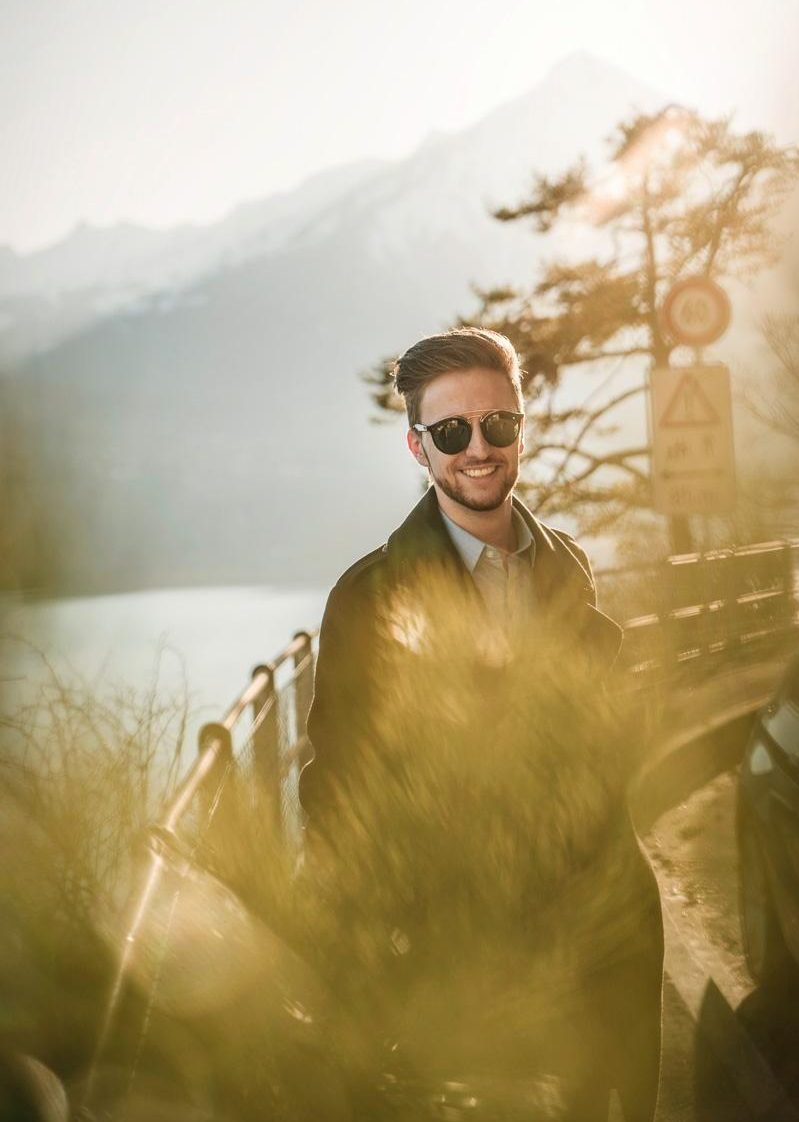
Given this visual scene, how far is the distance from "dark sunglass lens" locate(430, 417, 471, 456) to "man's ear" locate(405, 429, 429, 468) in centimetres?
9

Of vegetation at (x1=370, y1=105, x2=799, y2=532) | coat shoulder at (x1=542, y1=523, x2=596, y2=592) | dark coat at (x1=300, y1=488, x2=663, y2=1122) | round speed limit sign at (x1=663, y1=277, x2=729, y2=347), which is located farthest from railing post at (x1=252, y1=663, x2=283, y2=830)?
vegetation at (x1=370, y1=105, x2=799, y2=532)

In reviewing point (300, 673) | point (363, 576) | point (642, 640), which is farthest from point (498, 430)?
point (642, 640)

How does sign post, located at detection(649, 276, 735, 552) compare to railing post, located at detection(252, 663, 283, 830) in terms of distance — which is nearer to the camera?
railing post, located at detection(252, 663, 283, 830)

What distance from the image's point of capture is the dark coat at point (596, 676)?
A: 1.72m

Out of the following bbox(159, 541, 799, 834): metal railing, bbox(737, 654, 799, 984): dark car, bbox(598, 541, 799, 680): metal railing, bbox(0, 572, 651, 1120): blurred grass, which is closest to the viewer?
bbox(0, 572, 651, 1120): blurred grass

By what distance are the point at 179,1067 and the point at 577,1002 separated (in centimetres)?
59

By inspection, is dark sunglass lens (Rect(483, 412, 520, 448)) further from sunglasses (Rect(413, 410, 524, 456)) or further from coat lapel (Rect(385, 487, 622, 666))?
coat lapel (Rect(385, 487, 622, 666))

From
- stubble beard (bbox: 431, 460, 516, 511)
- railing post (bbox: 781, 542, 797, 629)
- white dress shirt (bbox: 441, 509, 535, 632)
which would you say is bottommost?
railing post (bbox: 781, 542, 797, 629)

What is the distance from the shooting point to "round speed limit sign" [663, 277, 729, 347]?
9586 mm

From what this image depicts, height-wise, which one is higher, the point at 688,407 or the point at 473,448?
the point at 688,407

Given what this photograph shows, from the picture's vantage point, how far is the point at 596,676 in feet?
5.86

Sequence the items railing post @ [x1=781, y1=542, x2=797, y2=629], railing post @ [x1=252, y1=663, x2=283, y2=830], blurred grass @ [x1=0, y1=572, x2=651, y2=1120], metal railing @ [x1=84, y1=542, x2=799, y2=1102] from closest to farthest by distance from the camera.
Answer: blurred grass @ [x1=0, y1=572, x2=651, y2=1120] < metal railing @ [x1=84, y1=542, x2=799, y2=1102] < railing post @ [x1=252, y1=663, x2=283, y2=830] < railing post @ [x1=781, y1=542, x2=797, y2=629]

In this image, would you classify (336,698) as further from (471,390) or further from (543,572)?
(471,390)

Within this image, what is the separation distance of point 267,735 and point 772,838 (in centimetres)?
221
